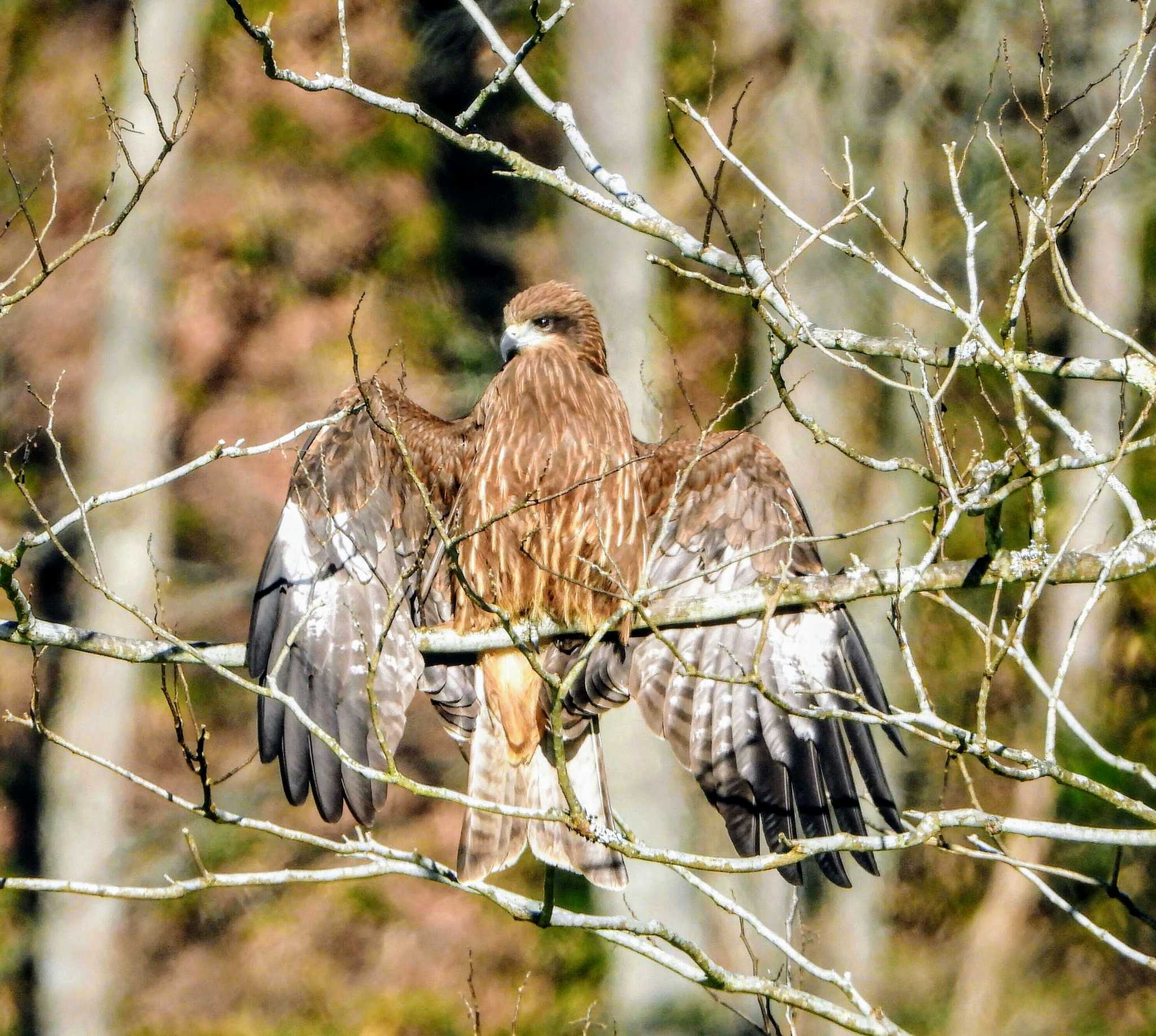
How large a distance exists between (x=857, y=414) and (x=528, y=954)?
482 centimetres

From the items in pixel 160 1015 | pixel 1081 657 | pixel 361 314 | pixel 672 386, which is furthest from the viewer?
pixel 361 314

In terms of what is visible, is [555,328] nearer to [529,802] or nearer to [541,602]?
[541,602]

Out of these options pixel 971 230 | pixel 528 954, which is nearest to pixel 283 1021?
pixel 528 954

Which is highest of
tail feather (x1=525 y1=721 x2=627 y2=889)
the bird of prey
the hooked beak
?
the hooked beak

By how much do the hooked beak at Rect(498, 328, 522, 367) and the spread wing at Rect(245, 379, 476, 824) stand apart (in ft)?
0.96

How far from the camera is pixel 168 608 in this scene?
34.1 feet

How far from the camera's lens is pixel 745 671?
5293 mm

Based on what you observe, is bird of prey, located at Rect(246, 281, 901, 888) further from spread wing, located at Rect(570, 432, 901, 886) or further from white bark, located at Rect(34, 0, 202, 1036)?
white bark, located at Rect(34, 0, 202, 1036)

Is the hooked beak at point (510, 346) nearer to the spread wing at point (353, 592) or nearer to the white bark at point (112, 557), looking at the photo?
the spread wing at point (353, 592)

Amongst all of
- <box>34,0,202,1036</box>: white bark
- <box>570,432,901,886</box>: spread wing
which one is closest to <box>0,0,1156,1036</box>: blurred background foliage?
<box>34,0,202,1036</box>: white bark

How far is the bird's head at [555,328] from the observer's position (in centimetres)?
550

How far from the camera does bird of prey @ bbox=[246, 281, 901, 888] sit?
5168 mm

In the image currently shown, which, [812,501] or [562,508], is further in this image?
[812,501]

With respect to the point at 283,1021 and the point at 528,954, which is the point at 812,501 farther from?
the point at 283,1021
